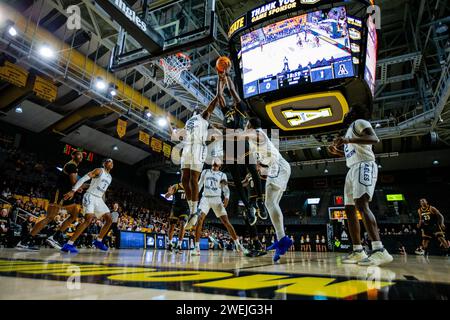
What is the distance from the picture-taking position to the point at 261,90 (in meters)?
6.60

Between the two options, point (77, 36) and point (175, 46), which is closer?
point (175, 46)

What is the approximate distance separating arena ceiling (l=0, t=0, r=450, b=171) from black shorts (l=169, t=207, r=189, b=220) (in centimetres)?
378

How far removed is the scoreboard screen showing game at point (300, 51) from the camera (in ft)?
19.4

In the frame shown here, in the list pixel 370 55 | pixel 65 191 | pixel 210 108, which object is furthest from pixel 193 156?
pixel 370 55

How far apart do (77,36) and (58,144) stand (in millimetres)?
7263

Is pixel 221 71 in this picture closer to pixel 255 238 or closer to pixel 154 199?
pixel 255 238

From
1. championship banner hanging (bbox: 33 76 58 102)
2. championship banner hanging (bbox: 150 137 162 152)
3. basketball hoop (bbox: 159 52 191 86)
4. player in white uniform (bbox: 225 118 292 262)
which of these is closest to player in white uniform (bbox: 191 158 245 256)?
player in white uniform (bbox: 225 118 292 262)

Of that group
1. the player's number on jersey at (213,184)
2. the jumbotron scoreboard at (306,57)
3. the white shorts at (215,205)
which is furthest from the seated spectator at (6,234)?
the jumbotron scoreboard at (306,57)

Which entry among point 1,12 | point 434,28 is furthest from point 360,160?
point 1,12

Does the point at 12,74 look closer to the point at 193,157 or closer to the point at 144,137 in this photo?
the point at 144,137

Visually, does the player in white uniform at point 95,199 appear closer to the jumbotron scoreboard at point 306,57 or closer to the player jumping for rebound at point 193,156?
the player jumping for rebound at point 193,156

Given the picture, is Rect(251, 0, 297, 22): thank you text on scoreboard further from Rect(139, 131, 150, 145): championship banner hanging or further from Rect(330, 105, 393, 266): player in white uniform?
Rect(139, 131, 150, 145): championship banner hanging

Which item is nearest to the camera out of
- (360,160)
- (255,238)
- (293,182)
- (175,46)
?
(360,160)

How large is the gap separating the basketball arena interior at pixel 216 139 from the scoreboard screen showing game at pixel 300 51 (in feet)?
0.09
